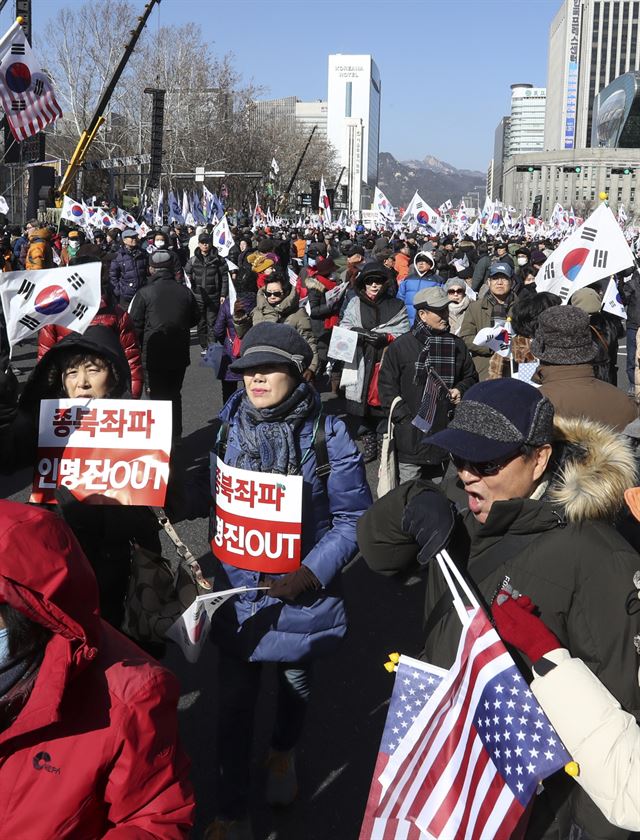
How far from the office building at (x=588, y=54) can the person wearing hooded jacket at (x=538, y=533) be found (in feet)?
584

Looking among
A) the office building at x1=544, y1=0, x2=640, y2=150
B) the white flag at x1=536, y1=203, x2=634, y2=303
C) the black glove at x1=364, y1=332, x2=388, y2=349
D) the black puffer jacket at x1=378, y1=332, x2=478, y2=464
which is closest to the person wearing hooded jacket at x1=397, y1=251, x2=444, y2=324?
the black glove at x1=364, y1=332, x2=388, y2=349

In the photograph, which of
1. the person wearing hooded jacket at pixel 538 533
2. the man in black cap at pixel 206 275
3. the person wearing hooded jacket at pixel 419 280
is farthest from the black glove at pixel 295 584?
the man in black cap at pixel 206 275

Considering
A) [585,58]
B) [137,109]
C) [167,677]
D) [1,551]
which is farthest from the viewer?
[585,58]

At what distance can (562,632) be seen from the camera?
82.0 inches

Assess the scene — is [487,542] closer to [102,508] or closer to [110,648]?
[110,648]

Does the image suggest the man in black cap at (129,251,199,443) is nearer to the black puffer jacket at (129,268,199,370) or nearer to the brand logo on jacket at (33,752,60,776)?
the black puffer jacket at (129,268,199,370)

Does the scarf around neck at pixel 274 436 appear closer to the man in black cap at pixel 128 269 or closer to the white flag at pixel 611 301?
the white flag at pixel 611 301

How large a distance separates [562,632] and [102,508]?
1.64 metres

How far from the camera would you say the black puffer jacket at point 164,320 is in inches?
312

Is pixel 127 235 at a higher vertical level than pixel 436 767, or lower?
higher

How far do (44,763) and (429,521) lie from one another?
3.26 feet

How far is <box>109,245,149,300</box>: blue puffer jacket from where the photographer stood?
1506 centimetres

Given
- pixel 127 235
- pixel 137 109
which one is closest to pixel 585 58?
pixel 137 109

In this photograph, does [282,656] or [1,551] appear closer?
[1,551]
